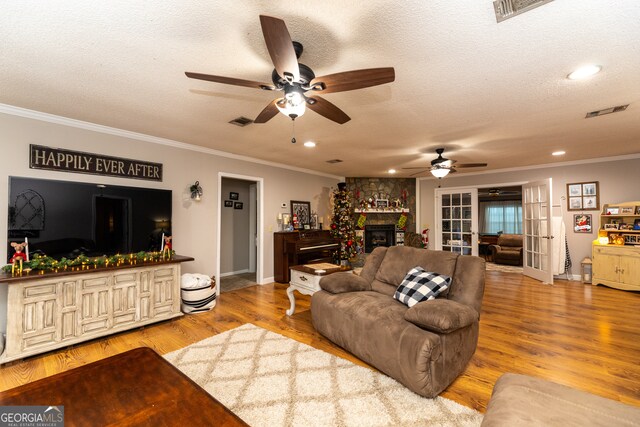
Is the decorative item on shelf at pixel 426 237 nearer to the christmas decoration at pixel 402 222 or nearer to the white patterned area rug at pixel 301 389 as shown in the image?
the christmas decoration at pixel 402 222

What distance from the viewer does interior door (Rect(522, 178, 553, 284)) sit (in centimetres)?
537

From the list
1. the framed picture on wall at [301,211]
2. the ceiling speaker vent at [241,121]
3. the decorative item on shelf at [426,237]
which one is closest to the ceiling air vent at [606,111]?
the ceiling speaker vent at [241,121]

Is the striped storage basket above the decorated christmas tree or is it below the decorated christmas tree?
below

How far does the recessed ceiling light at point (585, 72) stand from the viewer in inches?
83.6

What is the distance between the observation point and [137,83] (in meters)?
2.40

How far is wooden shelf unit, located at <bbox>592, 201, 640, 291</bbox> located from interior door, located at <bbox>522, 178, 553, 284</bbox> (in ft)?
2.47

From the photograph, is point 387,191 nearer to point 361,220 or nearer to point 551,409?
point 361,220

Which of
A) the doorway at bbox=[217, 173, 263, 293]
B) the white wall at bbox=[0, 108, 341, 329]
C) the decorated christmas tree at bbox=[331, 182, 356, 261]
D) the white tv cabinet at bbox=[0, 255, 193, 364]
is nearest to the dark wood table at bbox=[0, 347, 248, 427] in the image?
the white tv cabinet at bbox=[0, 255, 193, 364]

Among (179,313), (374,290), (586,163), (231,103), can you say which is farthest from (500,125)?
(179,313)

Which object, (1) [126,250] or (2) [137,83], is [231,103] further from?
(1) [126,250]

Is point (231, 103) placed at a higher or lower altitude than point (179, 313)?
higher

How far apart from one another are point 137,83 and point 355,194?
5.77 metres

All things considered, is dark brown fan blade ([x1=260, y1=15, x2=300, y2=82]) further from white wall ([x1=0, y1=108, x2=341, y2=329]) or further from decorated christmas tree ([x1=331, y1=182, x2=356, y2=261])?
decorated christmas tree ([x1=331, y1=182, x2=356, y2=261])

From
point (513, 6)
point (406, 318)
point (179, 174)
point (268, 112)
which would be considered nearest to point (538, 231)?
point (406, 318)
